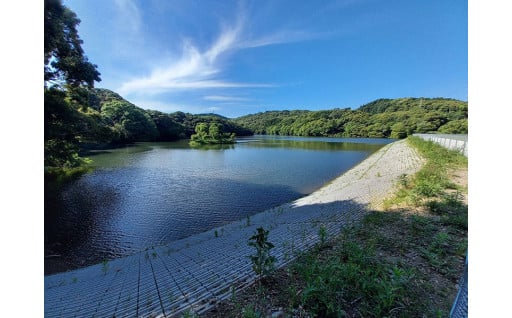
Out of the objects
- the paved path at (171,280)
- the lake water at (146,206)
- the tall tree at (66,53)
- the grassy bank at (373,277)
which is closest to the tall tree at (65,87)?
the tall tree at (66,53)

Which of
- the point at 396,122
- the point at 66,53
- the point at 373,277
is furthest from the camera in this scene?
the point at 396,122

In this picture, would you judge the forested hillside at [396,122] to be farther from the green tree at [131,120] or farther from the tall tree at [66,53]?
the green tree at [131,120]

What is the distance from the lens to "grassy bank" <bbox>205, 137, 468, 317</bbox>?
255 cm

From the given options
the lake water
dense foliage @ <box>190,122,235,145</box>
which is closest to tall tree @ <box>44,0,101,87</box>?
the lake water

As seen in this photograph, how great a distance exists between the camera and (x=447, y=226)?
4.98 meters

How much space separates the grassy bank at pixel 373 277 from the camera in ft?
8.38

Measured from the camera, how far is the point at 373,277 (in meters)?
2.96

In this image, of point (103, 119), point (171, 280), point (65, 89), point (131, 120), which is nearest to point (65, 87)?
point (65, 89)

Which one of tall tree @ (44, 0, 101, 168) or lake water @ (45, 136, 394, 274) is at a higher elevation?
tall tree @ (44, 0, 101, 168)

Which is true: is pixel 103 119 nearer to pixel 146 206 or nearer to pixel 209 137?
pixel 146 206

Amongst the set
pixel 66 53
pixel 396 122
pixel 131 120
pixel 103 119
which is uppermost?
pixel 396 122

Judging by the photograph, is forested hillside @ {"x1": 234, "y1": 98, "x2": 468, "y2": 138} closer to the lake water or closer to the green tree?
the lake water

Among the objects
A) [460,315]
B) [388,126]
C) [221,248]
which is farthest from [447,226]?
[388,126]

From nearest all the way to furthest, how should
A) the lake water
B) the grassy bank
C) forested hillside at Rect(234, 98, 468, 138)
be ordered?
the grassy bank → the lake water → forested hillside at Rect(234, 98, 468, 138)
